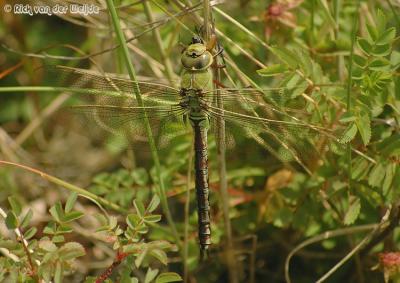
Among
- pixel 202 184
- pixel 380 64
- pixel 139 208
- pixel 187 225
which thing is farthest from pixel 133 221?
pixel 380 64

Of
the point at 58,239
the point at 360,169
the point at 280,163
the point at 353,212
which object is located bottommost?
the point at 58,239

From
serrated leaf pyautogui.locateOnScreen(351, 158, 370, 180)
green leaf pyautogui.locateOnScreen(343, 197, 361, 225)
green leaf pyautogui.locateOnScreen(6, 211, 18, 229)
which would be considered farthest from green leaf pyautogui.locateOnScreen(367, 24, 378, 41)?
green leaf pyautogui.locateOnScreen(6, 211, 18, 229)

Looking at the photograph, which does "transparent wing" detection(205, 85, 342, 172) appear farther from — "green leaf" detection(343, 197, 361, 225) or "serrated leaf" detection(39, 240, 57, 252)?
"serrated leaf" detection(39, 240, 57, 252)

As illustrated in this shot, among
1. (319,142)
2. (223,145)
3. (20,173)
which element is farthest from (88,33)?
(319,142)

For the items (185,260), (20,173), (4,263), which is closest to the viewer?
(4,263)

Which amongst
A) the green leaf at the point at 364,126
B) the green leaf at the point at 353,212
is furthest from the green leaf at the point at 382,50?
the green leaf at the point at 353,212

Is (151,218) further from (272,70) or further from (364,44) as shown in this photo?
(364,44)

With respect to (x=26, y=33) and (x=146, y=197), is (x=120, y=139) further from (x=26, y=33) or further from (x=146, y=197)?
(x=26, y=33)
